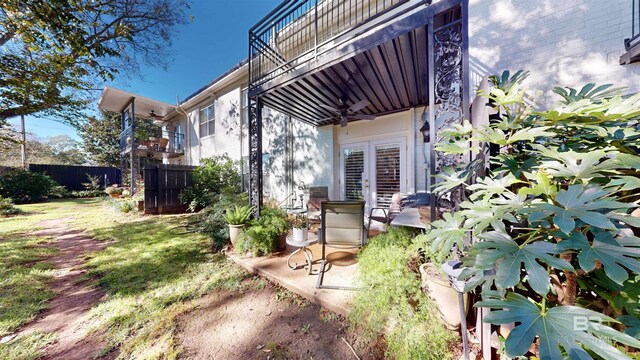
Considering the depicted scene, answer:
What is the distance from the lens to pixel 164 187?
7945 mm

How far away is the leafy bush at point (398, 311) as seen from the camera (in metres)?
1.59

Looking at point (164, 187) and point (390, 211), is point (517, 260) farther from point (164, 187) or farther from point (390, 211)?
point (164, 187)

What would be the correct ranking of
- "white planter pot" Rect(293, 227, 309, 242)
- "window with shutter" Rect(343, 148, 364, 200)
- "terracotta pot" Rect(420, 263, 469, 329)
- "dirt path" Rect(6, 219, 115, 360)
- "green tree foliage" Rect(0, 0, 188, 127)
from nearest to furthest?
1. "terracotta pot" Rect(420, 263, 469, 329)
2. "dirt path" Rect(6, 219, 115, 360)
3. "white planter pot" Rect(293, 227, 309, 242)
4. "green tree foliage" Rect(0, 0, 188, 127)
5. "window with shutter" Rect(343, 148, 364, 200)

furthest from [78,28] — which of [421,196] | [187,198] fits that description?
[421,196]

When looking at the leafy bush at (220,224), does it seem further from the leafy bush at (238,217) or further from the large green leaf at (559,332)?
the large green leaf at (559,332)

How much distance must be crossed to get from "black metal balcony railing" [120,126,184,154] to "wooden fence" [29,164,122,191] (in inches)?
326

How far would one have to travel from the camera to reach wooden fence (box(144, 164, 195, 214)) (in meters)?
7.65

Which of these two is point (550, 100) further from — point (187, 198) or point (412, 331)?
point (187, 198)

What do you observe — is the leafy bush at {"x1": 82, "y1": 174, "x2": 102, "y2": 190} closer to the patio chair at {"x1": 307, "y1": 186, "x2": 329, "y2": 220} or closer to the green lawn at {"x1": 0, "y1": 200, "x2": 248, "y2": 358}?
the green lawn at {"x1": 0, "y1": 200, "x2": 248, "y2": 358}

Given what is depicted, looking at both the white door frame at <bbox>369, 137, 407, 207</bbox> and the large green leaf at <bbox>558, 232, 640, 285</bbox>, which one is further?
the white door frame at <bbox>369, 137, 407, 207</bbox>

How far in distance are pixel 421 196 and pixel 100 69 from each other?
866cm

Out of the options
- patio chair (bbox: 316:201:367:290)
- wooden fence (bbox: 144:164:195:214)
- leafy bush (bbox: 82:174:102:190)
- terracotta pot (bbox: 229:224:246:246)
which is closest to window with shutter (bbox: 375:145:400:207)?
patio chair (bbox: 316:201:367:290)

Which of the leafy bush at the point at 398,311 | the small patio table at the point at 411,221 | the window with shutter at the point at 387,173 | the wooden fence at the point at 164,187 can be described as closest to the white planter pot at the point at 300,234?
the leafy bush at the point at 398,311

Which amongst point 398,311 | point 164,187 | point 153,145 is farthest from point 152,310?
point 153,145
